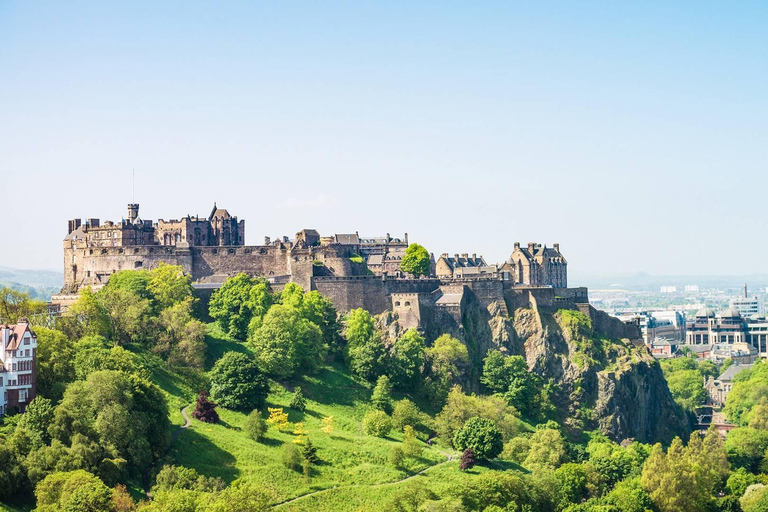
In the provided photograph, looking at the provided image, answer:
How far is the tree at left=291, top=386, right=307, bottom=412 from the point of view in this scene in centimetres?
9569

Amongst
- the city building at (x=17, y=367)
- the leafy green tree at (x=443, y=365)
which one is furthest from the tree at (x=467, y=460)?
the city building at (x=17, y=367)

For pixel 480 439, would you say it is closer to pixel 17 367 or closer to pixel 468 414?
pixel 468 414

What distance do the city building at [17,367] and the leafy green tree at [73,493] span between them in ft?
31.0

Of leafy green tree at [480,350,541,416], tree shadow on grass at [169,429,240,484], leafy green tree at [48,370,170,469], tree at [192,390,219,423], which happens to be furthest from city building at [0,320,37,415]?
leafy green tree at [480,350,541,416]

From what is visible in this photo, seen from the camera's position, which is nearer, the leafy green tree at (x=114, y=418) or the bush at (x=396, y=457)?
the leafy green tree at (x=114, y=418)

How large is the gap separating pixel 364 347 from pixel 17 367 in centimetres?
3884

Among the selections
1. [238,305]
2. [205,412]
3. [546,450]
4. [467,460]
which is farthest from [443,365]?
[205,412]

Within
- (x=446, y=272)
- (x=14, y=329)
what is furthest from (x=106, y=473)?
(x=446, y=272)

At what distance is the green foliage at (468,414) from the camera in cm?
9812

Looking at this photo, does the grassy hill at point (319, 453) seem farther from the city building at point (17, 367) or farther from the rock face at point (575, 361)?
the rock face at point (575, 361)

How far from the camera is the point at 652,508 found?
89.8 metres

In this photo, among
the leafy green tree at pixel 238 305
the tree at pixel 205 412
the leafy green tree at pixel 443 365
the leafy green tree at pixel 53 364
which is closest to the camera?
the leafy green tree at pixel 53 364

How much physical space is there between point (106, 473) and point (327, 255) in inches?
2192

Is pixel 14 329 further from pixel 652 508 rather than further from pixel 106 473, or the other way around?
pixel 652 508
